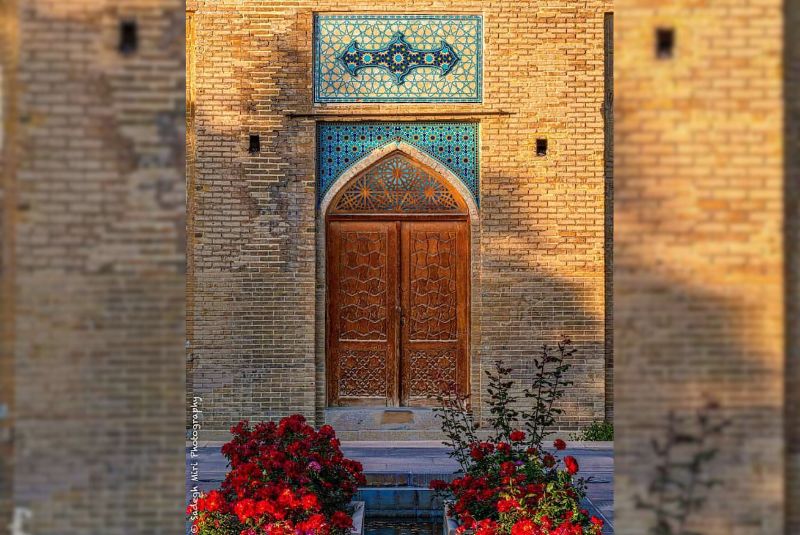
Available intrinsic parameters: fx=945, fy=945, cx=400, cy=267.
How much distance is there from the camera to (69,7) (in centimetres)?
359

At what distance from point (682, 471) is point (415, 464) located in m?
4.82

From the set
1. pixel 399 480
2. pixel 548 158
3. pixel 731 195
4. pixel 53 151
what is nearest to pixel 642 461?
pixel 731 195

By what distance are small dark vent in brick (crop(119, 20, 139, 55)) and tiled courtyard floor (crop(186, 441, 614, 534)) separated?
4.17 metres

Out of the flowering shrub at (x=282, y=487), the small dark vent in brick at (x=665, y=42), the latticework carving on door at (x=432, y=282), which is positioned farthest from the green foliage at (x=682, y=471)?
the latticework carving on door at (x=432, y=282)

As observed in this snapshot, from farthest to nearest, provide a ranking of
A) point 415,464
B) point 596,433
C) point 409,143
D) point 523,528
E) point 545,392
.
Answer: point 409,143
point 596,433
point 415,464
point 545,392
point 523,528

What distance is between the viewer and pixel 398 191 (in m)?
9.75

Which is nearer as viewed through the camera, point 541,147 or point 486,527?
point 486,527

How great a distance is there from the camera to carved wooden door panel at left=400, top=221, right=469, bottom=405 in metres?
9.77

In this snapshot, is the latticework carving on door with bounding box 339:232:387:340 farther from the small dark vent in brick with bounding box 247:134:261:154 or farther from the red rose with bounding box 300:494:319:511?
the red rose with bounding box 300:494:319:511

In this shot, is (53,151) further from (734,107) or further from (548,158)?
(548,158)

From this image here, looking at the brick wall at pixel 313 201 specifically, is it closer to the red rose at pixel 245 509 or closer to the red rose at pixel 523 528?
the red rose at pixel 245 509

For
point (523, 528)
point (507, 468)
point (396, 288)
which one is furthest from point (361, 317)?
point (523, 528)

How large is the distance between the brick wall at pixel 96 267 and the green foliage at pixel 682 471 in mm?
1822

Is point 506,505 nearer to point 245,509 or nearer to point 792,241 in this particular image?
point 245,509
